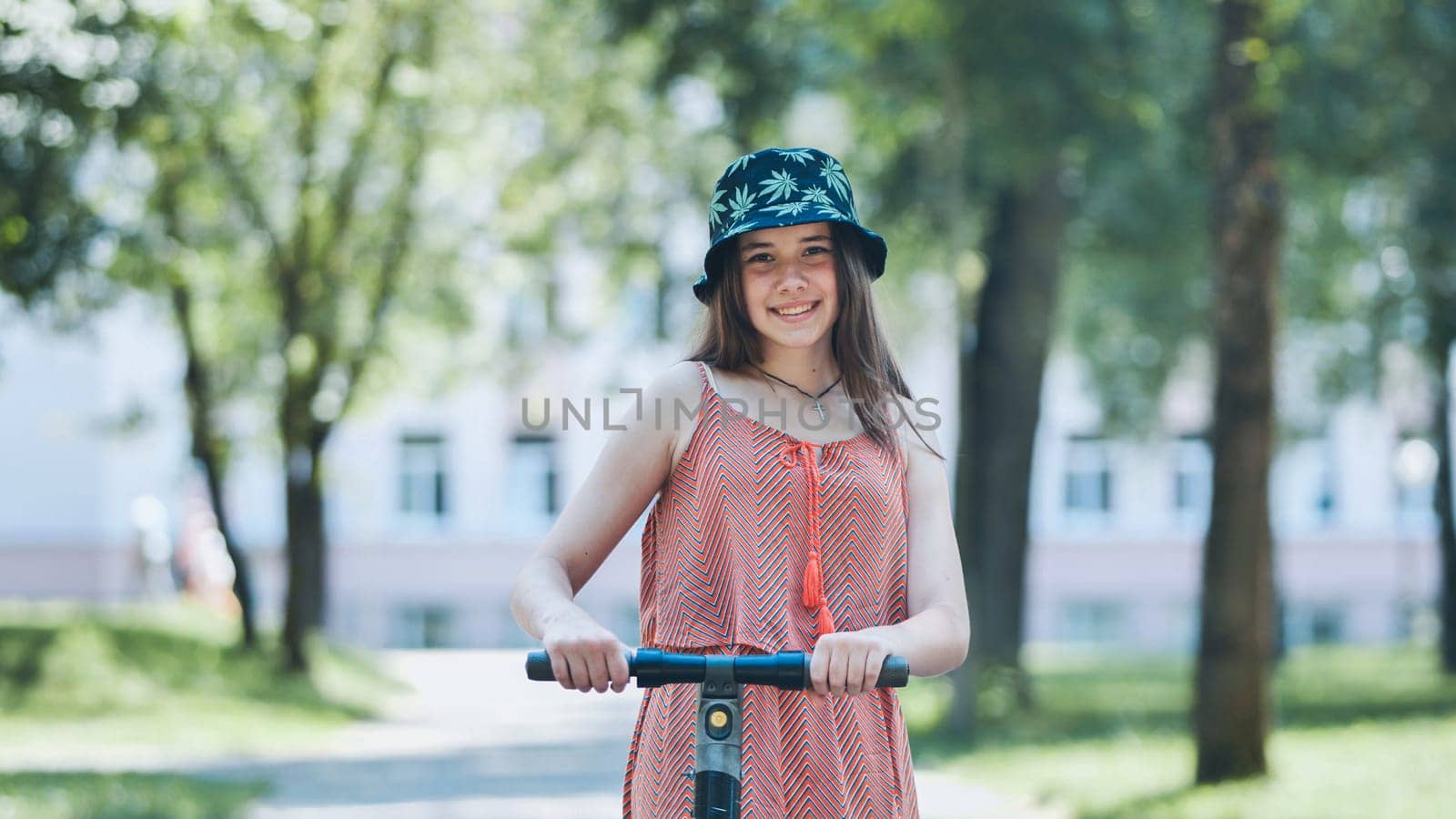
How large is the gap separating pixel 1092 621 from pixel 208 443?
94.4 feet

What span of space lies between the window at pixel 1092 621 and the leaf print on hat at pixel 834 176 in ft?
144

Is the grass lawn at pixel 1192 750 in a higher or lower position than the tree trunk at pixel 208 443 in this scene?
lower

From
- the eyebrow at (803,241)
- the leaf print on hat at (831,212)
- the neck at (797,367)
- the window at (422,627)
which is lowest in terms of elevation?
the window at (422,627)

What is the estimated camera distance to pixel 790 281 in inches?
127

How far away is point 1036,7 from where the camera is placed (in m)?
13.3

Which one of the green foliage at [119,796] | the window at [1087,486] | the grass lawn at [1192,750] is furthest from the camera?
the window at [1087,486]

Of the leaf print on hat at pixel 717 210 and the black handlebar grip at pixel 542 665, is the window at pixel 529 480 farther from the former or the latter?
the black handlebar grip at pixel 542 665

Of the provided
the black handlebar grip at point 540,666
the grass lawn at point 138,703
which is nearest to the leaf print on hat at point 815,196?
the black handlebar grip at point 540,666

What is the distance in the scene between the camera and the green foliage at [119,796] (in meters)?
10.3

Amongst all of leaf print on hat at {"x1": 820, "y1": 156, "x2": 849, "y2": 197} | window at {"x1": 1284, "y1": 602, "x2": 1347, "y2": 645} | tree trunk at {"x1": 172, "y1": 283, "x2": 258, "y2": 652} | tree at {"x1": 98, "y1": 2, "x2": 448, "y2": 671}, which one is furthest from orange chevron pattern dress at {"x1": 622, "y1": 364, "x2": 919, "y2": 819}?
window at {"x1": 1284, "y1": 602, "x2": 1347, "y2": 645}

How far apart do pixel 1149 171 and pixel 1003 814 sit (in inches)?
311

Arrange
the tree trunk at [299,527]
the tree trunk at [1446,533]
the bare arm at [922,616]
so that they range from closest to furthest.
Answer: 1. the bare arm at [922,616]
2. the tree trunk at [1446,533]
3. the tree trunk at [299,527]

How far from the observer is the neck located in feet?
10.8

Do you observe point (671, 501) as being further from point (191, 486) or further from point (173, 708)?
point (191, 486)
